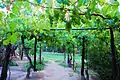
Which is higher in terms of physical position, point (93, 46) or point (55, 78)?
point (93, 46)

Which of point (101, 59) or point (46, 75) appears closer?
point (101, 59)

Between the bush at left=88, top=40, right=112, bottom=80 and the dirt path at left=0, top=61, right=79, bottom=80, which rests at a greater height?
the bush at left=88, top=40, right=112, bottom=80

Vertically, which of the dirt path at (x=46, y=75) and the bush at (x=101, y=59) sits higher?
the bush at (x=101, y=59)

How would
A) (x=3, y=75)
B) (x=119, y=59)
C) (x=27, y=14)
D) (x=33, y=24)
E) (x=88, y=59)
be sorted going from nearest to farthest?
(x=27, y=14) < (x=33, y=24) < (x=3, y=75) < (x=119, y=59) < (x=88, y=59)

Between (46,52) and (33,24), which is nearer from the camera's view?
(33,24)

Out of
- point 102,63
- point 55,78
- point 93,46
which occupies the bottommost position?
point 55,78

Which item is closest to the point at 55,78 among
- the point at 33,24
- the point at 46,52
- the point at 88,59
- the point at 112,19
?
the point at 88,59

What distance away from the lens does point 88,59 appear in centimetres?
1240

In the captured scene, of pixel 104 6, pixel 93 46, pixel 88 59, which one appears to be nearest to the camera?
pixel 104 6

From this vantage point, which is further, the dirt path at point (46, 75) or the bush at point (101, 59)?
the dirt path at point (46, 75)

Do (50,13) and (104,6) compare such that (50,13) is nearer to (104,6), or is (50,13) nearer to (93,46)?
(104,6)

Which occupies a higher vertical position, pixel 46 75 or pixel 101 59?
pixel 101 59

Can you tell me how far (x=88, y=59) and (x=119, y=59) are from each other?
3492mm

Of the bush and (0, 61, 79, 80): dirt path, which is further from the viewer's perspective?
(0, 61, 79, 80): dirt path
